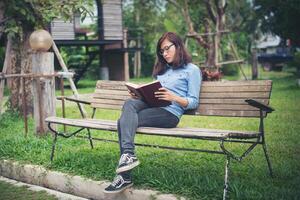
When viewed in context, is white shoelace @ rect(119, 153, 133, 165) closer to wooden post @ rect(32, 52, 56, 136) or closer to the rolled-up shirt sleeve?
the rolled-up shirt sleeve

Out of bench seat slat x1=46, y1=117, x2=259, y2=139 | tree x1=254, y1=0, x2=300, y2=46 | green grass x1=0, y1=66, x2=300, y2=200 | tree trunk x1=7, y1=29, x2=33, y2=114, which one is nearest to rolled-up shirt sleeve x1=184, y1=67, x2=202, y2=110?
bench seat slat x1=46, y1=117, x2=259, y2=139

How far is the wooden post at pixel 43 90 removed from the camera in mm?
6742

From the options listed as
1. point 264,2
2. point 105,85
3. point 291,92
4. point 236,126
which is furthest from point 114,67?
point 105,85

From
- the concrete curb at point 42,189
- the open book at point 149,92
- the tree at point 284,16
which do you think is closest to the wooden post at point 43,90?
the concrete curb at point 42,189

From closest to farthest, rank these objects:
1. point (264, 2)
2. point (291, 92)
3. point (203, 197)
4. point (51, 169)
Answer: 1. point (203, 197)
2. point (51, 169)
3. point (291, 92)
4. point (264, 2)

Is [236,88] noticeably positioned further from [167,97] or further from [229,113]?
[167,97]

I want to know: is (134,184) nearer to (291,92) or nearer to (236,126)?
(236,126)

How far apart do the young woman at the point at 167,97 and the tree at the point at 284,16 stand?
12716 millimetres

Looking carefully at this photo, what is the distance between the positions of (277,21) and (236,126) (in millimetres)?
12218

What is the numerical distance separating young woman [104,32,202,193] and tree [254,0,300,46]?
12.7 m

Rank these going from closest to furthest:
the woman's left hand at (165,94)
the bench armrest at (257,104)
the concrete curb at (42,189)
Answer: the bench armrest at (257,104) < the woman's left hand at (165,94) < the concrete curb at (42,189)

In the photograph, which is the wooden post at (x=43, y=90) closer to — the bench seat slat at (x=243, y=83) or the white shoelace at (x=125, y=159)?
the bench seat slat at (x=243, y=83)

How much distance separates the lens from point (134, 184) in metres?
4.54

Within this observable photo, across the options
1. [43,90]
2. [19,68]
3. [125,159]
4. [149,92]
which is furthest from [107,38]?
[125,159]
